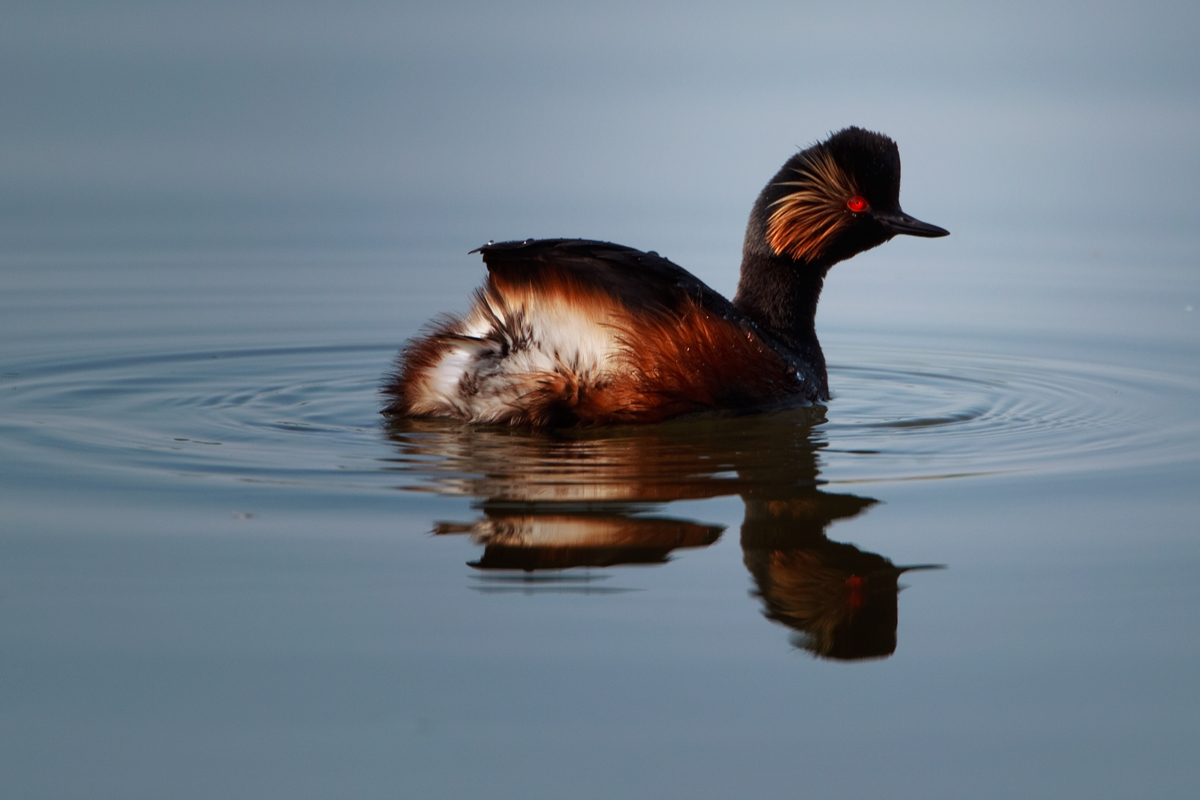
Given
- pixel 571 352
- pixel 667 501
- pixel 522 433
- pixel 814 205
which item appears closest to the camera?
pixel 667 501

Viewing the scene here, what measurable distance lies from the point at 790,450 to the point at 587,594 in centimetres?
220

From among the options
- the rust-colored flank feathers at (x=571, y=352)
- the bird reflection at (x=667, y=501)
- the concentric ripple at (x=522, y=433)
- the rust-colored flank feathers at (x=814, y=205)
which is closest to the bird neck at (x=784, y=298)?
the rust-colored flank feathers at (x=814, y=205)

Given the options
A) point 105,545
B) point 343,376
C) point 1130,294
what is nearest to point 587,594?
point 105,545

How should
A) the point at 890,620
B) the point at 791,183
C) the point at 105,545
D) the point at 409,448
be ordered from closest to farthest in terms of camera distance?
1. the point at 890,620
2. the point at 105,545
3. the point at 409,448
4. the point at 791,183

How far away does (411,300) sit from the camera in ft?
34.9

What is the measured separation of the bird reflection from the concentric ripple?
24mm

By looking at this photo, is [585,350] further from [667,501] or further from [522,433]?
[667,501]

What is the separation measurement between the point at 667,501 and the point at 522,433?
1462 mm

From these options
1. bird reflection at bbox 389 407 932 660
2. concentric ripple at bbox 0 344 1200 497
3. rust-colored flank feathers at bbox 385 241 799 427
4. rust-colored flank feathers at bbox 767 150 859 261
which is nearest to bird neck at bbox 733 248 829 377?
rust-colored flank feathers at bbox 767 150 859 261

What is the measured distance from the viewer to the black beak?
7.82m

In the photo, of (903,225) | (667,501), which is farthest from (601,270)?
(903,225)

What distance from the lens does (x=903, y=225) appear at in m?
7.86

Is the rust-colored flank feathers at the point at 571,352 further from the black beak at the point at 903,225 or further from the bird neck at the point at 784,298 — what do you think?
the black beak at the point at 903,225

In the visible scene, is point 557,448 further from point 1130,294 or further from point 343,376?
point 1130,294
